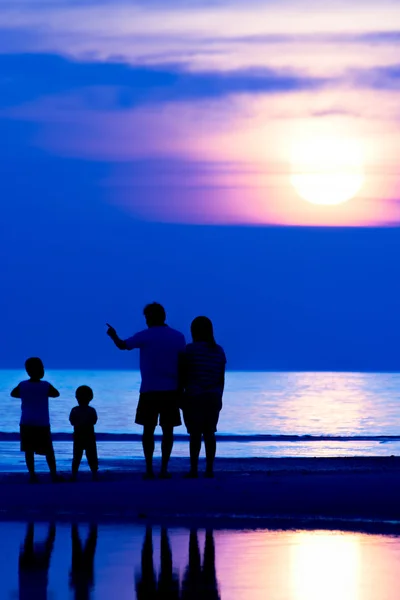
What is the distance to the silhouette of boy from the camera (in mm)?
→ 13844

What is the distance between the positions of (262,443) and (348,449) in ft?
9.81

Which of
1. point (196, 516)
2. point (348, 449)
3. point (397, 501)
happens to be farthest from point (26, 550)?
point (348, 449)

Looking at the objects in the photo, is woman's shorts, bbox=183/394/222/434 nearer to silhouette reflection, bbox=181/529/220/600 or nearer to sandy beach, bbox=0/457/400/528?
sandy beach, bbox=0/457/400/528

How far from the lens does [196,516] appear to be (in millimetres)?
10359

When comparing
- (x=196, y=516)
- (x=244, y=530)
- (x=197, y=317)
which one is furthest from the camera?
(x=197, y=317)

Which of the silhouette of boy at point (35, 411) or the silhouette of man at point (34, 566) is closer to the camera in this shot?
the silhouette of man at point (34, 566)

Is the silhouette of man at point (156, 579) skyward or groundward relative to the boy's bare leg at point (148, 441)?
groundward

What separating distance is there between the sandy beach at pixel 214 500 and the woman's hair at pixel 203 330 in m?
1.74

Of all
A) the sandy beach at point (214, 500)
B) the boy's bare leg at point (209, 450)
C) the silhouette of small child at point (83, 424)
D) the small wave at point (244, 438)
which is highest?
the small wave at point (244, 438)

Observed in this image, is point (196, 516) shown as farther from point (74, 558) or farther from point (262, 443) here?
point (262, 443)

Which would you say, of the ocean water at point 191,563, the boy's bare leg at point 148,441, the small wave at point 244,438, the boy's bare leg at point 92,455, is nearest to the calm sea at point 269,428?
the small wave at point 244,438

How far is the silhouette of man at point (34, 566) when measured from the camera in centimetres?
693

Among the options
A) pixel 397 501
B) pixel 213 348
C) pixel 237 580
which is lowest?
pixel 237 580

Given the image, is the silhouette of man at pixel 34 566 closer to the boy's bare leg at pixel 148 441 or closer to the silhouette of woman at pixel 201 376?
the boy's bare leg at pixel 148 441
